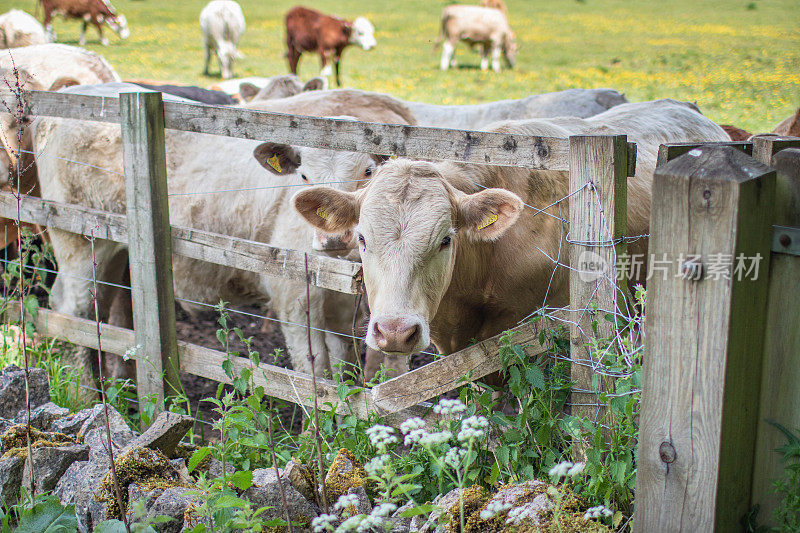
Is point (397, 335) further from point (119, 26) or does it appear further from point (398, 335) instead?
point (119, 26)

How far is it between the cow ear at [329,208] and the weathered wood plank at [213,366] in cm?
74

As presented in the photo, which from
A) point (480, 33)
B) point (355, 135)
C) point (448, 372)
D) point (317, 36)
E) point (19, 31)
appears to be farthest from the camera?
point (480, 33)

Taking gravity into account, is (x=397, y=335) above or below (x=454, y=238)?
below

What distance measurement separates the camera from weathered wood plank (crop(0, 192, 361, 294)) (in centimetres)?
321

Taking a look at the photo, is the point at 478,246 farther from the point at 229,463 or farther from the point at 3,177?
the point at 3,177

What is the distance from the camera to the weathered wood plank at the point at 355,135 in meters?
2.70

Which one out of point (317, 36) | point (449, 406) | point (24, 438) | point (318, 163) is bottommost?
point (24, 438)

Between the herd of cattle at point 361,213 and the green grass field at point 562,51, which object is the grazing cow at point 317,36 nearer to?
the green grass field at point 562,51

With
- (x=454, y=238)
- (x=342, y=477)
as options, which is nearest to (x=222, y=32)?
(x=454, y=238)

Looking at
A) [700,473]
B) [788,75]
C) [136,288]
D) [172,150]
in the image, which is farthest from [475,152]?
[788,75]

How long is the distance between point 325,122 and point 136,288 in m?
1.47

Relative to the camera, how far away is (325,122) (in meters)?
3.22

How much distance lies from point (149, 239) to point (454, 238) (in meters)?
1.70

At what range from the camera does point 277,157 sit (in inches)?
170
